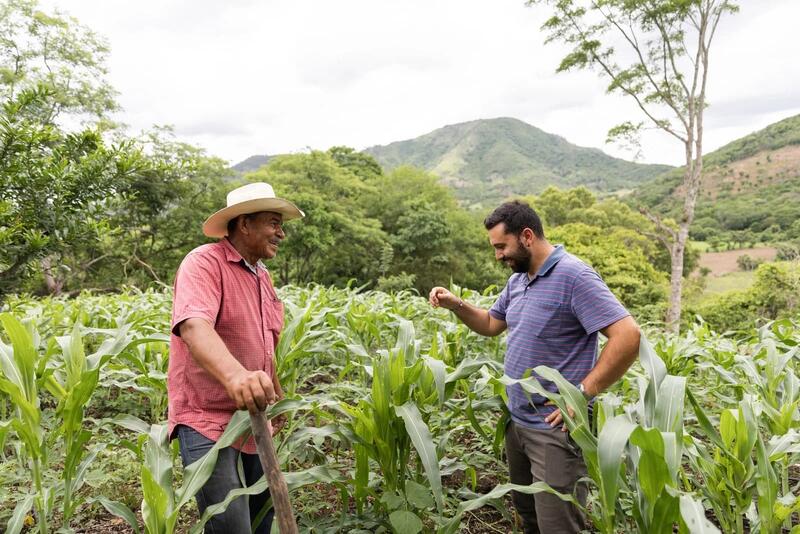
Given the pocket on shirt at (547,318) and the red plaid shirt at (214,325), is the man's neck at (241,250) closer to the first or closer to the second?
the red plaid shirt at (214,325)

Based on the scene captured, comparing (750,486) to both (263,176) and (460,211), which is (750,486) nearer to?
(263,176)

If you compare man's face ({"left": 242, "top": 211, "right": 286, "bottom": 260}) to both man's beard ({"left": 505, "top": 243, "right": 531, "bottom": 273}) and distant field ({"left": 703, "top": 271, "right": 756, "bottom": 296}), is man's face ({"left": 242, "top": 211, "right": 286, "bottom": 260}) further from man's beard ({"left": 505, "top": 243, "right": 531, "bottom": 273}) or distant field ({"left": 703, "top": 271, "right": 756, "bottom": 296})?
distant field ({"left": 703, "top": 271, "right": 756, "bottom": 296})

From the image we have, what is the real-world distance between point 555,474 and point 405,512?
1.80ft

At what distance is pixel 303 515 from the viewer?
1947mm

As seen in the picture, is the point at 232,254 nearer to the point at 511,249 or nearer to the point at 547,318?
the point at 511,249

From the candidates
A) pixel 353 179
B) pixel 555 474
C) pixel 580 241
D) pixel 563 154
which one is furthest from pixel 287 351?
pixel 563 154

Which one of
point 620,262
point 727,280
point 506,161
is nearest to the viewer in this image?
point 620,262

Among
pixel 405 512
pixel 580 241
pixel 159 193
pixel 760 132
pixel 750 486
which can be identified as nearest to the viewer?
pixel 750 486

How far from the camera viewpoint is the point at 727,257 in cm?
3956

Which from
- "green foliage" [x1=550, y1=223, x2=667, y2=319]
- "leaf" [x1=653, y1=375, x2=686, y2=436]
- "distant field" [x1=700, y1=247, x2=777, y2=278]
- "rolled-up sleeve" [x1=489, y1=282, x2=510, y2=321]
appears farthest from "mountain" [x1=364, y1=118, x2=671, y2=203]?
"leaf" [x1=653, y1=375, x2=686, y2=436]

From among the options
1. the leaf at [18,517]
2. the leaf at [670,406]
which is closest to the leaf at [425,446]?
the leaf at [670,406]

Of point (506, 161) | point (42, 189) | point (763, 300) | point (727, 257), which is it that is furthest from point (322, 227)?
point (506, 161)

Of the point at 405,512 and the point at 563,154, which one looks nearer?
the point at 405,512

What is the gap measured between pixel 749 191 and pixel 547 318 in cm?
6018
